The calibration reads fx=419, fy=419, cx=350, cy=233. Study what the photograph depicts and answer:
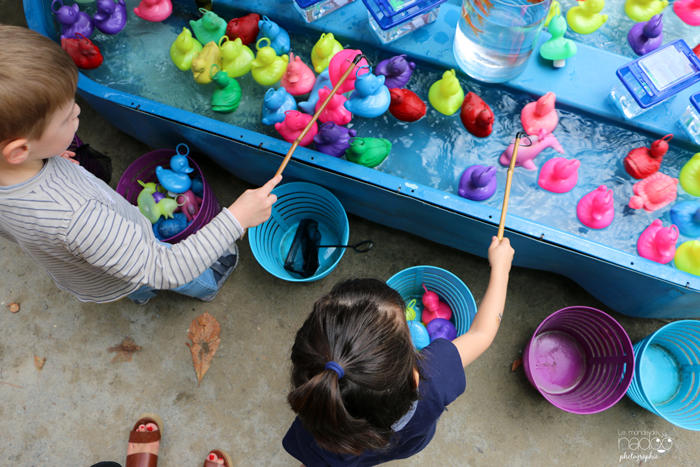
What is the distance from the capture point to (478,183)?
69.4 inches

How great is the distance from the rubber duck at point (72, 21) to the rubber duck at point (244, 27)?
2.54ft

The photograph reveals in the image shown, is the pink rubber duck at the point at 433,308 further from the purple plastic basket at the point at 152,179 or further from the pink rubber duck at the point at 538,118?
the purple plastic basket at the point at 152,179

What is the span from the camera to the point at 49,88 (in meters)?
1.02

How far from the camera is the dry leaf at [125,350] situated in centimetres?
230

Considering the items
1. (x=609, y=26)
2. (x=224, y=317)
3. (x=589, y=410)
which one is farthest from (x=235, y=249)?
(x=609, y=26)

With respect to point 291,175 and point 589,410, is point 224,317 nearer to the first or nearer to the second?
point 291,175

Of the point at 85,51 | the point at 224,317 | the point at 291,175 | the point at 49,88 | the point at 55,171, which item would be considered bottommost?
the point at 224,317

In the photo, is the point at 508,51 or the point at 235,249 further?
the point at 235,249

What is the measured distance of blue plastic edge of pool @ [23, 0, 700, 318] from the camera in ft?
→ 5.42

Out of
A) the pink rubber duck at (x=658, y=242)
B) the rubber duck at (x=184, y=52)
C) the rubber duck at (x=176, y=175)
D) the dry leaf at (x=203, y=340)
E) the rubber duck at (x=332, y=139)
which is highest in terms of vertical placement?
the rubber duck at (x=184, y=52)

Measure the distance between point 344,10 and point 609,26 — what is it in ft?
4.28

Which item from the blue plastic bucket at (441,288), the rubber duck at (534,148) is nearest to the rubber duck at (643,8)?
the rubber duck at (534,148)

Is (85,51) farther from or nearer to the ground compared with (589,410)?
farther from the ground

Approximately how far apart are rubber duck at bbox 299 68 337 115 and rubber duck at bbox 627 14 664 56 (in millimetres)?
1457
